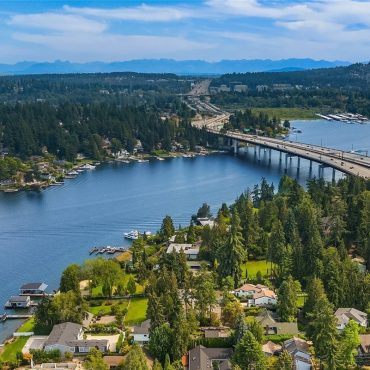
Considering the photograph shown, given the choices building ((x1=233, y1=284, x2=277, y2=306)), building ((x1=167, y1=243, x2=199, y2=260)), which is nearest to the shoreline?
building ((x1=167, y1=243, x2=199, y2=260))

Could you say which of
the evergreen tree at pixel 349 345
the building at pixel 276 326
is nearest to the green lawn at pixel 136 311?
the building at pixel 276 326

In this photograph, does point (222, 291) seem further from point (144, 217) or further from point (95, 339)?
point (144, 217)

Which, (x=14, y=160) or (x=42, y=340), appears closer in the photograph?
(x=42, y=340)

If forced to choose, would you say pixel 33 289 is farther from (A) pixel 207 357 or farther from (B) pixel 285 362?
(B) pixel 285 362

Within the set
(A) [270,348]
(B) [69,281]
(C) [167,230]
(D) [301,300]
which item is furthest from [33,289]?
(A) [270,348]

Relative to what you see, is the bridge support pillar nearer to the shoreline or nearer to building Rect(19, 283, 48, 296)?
the shoreline

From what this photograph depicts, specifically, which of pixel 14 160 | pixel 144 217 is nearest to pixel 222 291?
pixel 144 217

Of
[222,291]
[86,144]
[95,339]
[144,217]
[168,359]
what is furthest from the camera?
[86,144]
